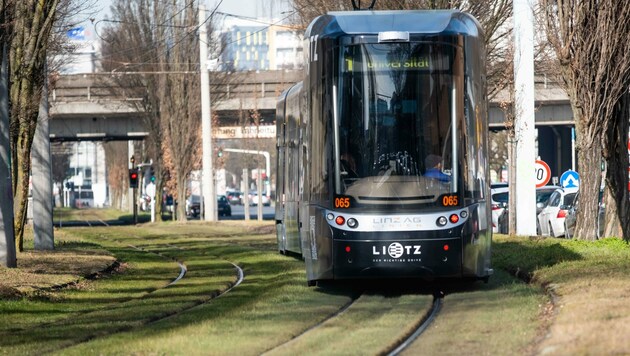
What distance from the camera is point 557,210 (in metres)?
35.2

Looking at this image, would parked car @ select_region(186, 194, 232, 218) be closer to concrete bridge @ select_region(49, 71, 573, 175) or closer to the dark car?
the dark car

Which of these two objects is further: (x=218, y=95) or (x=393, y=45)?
(x=218, y=95)

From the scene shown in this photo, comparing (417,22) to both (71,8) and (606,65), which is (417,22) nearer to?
(606,65)

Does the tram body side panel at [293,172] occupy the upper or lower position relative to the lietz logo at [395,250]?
upper

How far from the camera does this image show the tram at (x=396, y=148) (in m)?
17.0

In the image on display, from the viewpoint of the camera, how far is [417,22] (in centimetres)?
1758

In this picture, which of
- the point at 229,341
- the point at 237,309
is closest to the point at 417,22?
the point at 237,309

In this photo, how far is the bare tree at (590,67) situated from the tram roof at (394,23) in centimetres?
794

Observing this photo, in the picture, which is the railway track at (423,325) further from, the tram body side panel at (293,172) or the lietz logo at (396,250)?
the tram body side panel at (293,172)

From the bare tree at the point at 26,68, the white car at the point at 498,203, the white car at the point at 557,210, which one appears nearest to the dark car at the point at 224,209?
the white car at the point at 498,203

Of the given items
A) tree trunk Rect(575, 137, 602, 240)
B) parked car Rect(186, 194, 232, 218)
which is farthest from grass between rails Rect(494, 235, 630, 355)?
parked car Rect(186, 194, 232, 218)

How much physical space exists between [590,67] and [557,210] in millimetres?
10241

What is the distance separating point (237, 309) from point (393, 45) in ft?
13.3

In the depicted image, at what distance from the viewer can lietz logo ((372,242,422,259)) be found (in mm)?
16938
